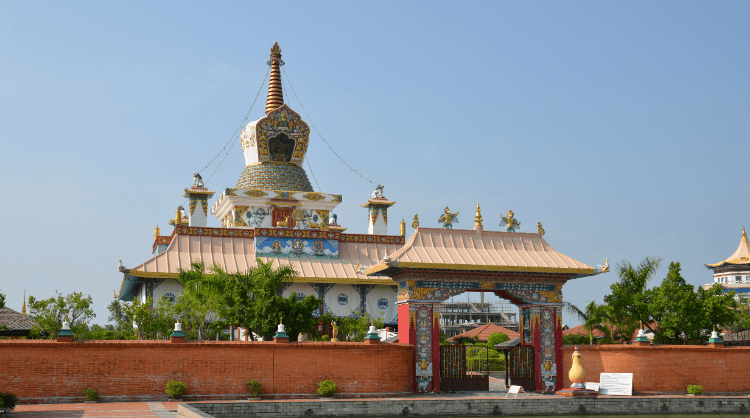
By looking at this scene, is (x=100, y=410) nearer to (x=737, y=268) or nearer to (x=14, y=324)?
(x=14, y=324)

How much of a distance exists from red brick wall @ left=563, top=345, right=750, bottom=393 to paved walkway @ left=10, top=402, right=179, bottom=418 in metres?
13.9

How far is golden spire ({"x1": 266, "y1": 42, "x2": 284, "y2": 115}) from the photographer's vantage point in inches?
1849

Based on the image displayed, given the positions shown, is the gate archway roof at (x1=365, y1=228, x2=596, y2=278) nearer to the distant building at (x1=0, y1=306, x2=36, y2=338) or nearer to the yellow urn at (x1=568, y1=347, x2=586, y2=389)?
the yellow urn at (x1=568, y1=347, x2=586, y2=389)

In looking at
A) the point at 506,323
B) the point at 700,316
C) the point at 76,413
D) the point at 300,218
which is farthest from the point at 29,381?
the point at 506,323

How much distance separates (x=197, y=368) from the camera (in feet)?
79.5

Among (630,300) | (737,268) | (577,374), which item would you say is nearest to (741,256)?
(737,268)

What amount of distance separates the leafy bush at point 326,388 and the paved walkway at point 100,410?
175 inches

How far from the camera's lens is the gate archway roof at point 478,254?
88.1ft

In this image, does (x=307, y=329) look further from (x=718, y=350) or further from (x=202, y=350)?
(x=718, y=350)

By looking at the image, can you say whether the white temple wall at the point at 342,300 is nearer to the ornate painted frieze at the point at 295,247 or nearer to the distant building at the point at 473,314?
the ornate painted frieze at the point at 295,247

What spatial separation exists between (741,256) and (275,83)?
178ft

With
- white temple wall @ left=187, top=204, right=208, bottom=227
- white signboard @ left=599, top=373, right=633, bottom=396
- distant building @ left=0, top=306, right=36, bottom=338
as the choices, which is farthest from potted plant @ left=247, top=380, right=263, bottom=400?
white temple wall @ left=187, top=204, right=208, bottom=227

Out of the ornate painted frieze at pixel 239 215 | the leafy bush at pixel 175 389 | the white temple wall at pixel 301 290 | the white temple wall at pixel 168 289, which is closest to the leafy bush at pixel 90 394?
the leafy bush at pixel 175 389

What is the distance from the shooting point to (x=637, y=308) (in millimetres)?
32938
